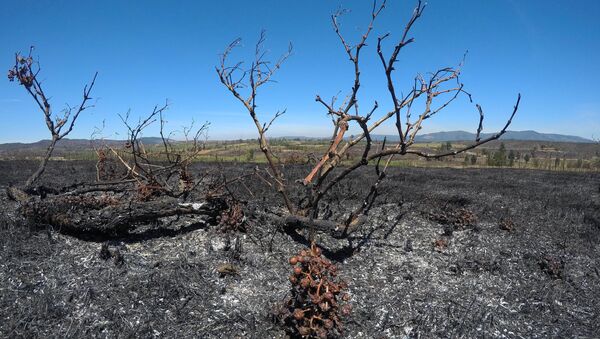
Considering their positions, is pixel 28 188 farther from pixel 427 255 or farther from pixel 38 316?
pixel 427 255

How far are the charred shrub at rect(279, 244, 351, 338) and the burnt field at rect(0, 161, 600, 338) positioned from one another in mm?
532

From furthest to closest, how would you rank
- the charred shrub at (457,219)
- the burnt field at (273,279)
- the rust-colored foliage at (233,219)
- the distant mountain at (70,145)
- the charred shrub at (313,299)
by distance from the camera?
the distant mountain at (70,145) < the charred shrub at (457,219) < the rust-colored foliage at (233,219) < the burnt field at (273,279) < the charred shrub at (313,299)

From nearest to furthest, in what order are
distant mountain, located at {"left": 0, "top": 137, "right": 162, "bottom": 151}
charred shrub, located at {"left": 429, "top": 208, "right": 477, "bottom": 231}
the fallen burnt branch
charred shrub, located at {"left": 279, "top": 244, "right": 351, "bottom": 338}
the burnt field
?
charred shrub, located at {"left": 279, "top": 244, "right": 351, "bottom": 338} → the burnt field → the fallen burnt branch → charred shrub, located at {"left": 429, "top": 208, "right": 477, "bottom": 231} → distant mountain, located at {"left": 0, "top": 137, "right": 162, "bottom": 151}

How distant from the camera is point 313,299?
12.2 feet

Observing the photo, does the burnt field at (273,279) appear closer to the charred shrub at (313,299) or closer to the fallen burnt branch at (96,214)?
the fallen burnt branch at (96,214)

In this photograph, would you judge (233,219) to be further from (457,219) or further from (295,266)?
(457,219)

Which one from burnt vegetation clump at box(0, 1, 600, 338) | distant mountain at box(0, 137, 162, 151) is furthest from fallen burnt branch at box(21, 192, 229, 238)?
distant mountain at box(0, 137, 162, 151)

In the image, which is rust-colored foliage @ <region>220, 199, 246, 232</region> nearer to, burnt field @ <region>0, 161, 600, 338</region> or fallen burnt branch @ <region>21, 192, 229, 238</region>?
burnt field @ <region>0, 161, 600, 338</region>

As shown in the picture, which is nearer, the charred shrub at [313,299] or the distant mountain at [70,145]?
the charred shrub at [313,299]

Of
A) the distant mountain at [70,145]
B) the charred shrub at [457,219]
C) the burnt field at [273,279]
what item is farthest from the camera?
the distant mountain at [70,145]

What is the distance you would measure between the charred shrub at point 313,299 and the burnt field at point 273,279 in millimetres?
532

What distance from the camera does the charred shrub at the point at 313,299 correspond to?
373 centimetres

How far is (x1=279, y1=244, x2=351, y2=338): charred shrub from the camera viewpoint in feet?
12.3

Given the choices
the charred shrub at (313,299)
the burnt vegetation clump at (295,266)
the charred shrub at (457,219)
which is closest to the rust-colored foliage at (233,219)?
the burnt vegetation clump at (295,266)
